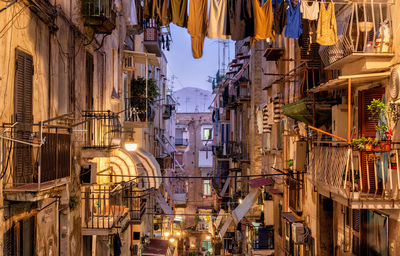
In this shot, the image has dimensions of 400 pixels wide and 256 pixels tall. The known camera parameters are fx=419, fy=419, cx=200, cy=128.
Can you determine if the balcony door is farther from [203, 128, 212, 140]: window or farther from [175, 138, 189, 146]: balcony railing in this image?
[203, 128, 212, 140]: window

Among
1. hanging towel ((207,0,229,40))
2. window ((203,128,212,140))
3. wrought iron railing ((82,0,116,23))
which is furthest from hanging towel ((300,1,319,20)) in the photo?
window ((203,128,212,140))

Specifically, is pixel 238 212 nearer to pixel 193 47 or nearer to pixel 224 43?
pixel 193 47

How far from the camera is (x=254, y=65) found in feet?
85.5

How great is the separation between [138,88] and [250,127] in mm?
8413

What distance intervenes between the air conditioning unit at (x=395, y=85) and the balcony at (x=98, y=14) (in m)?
8.10

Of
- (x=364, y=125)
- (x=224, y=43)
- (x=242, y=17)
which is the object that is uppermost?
(x=224, y=43)

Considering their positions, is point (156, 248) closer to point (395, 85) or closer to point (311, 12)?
point (311, 12)

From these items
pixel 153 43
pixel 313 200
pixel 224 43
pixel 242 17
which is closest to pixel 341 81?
pixel 242 17

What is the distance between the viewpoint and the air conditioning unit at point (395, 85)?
25.4 feet

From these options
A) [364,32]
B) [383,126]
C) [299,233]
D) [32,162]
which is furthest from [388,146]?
[299,233]

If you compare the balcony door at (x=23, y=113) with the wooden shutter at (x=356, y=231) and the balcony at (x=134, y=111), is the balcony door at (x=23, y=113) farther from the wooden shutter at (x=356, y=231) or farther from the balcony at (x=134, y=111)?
the balcony at (x=134, y=111)

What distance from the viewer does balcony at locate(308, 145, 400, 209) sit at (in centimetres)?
792

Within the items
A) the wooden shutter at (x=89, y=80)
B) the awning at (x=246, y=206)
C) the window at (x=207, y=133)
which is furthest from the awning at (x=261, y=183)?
the window at (x=207, y=133)

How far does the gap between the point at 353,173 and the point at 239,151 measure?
2326 cm
